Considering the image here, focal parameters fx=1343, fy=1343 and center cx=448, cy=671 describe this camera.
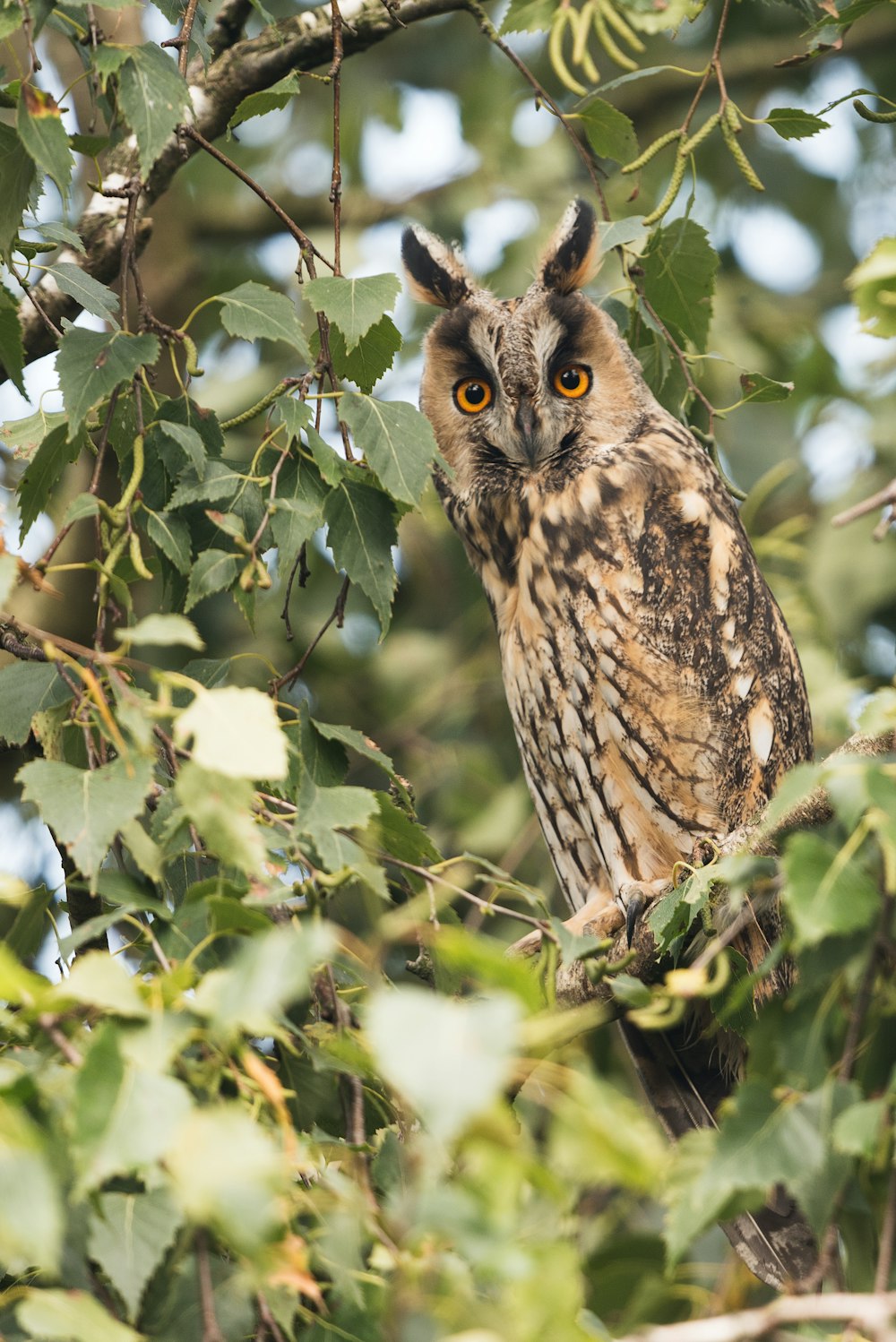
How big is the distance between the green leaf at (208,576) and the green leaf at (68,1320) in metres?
0.79

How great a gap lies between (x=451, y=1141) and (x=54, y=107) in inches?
46.3

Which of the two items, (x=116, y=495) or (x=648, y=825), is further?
(x=116, y=495)

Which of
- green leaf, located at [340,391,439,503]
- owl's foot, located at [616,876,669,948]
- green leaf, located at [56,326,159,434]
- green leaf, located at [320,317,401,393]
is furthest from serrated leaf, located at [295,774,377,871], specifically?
owl's foot, located at [616,876,669,948]

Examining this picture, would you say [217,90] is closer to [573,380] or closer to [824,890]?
[573,380]

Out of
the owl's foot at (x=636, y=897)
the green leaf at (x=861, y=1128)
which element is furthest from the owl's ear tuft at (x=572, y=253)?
the green leaf at (x=861, y=1128)

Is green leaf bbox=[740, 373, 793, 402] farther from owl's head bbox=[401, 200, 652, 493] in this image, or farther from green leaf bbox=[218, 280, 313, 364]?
green leaf bbox=[218, 280, 313, 364]

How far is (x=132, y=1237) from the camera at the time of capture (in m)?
1.13

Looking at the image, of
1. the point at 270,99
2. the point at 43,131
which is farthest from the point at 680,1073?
the point at 43,131

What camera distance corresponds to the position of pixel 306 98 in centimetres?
579

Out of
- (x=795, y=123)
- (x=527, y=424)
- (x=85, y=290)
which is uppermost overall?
(x=795, y=123)

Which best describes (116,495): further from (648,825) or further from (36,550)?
(648,825)

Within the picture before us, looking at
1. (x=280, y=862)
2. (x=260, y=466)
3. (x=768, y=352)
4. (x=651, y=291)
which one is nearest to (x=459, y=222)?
(x=768, y=352)

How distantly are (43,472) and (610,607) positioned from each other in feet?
4.13

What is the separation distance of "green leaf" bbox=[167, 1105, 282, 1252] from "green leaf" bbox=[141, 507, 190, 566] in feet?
2.78
